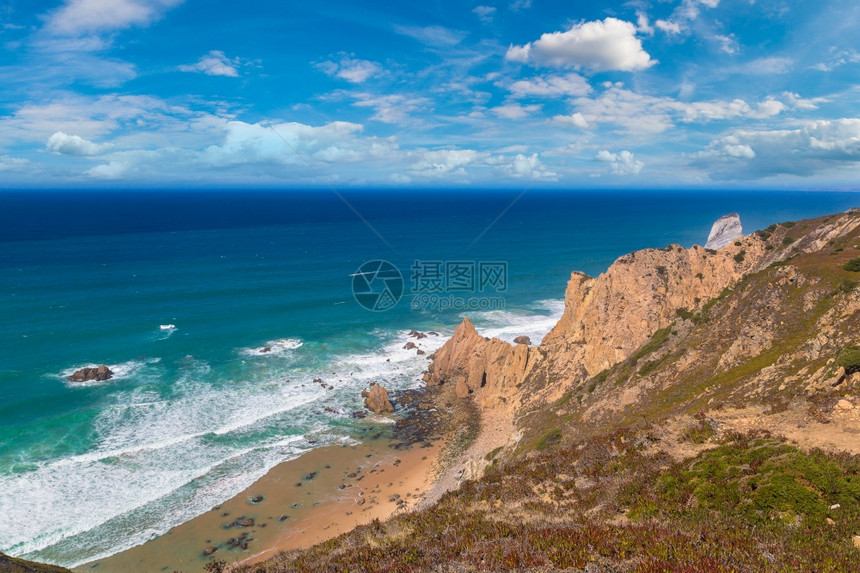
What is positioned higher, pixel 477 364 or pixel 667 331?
pixel 667 331

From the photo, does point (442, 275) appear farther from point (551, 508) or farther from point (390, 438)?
point (551, 508)

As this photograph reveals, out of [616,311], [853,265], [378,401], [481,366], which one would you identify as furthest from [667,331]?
[378,401]

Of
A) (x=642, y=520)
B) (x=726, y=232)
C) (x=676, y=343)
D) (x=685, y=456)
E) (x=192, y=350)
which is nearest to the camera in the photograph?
(x=642, y=520)

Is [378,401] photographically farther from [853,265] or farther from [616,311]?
[853,265]

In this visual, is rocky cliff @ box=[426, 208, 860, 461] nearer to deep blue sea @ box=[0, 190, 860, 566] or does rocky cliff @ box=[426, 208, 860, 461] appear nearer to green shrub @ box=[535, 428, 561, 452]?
green shrub @ box=[535, 428, 561, 452]

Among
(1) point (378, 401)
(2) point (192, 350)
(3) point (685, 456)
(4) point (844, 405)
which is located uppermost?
(4) point (844, 405)

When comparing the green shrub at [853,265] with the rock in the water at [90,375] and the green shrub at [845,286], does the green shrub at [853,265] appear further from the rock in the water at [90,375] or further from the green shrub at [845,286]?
the rock in the water at [90,375]

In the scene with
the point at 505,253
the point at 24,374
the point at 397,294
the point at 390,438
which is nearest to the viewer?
the point at 390,438

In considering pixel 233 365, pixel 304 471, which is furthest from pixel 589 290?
pixel 233 365
